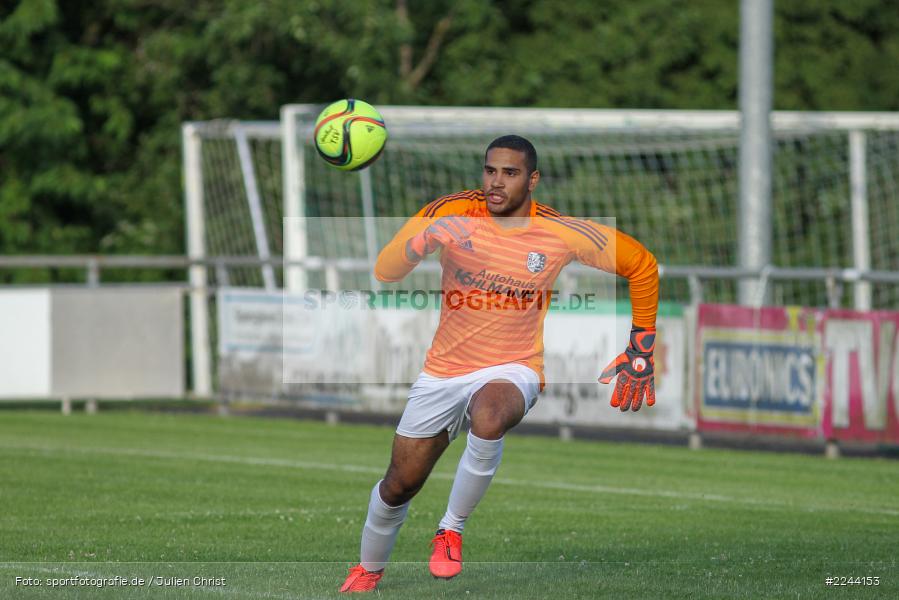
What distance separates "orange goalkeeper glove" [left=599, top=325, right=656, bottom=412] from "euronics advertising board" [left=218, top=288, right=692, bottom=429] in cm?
746

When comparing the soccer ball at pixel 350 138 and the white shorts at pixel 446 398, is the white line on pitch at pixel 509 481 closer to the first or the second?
the white shorts at pixel 446 398

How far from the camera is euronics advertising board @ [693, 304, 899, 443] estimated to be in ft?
45.0

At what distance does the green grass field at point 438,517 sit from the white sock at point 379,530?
6.0 inches

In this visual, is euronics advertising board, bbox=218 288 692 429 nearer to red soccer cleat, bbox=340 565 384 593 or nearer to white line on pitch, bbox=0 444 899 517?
white line on pitch, bbox=0 444 899 517

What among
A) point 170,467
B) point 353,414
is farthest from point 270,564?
point 353,414

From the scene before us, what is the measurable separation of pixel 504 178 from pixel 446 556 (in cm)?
176

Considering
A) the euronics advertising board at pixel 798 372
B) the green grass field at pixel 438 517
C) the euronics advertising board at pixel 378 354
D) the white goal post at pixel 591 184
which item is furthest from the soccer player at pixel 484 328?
the white goal post at pixel 591 184

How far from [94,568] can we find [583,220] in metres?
3.00

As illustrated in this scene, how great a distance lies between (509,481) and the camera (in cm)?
1234

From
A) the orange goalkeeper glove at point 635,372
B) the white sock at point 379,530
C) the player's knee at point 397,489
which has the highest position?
the orange goalkeeper glove at point 635,372

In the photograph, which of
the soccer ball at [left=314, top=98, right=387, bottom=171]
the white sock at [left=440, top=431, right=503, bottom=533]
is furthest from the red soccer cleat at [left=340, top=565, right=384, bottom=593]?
the soccer ball at [left=314, top=98, right=387, bottom=171]

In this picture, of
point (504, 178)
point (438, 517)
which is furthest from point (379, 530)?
point (438, 517)

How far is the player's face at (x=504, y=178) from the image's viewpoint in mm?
7191

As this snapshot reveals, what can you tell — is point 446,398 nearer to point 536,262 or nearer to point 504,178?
point 536,262
